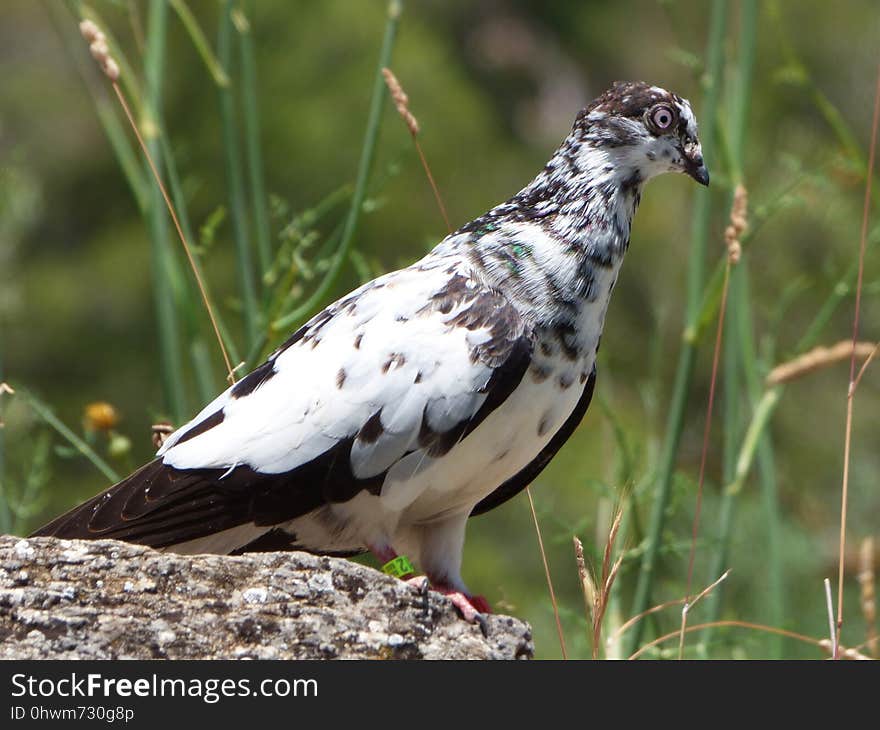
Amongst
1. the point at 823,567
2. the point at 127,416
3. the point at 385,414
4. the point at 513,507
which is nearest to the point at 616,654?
the point at 385,414

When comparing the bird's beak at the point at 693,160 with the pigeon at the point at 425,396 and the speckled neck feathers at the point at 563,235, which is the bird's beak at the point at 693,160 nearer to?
the pigeon at the point at 425,396

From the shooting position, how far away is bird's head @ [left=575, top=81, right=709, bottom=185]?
414 centimetres

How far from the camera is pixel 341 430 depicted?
12.5ft

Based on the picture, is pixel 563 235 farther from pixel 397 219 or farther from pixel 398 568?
pixel 397 219

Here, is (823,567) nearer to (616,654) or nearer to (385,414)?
(616,654)

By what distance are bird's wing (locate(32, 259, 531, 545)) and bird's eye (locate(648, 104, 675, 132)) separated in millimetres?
743

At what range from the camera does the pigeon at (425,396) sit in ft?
12.4

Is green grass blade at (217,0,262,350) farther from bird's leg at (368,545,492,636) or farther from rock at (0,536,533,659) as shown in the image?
rock at (0,536,533,659)

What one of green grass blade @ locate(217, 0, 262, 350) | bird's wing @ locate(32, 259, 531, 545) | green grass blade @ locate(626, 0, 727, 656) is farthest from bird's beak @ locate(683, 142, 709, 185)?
green grass blade @ locate(217, 0, 262, 350)

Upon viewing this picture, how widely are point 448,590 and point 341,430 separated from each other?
625mm

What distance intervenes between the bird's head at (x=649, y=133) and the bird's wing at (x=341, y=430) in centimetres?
64

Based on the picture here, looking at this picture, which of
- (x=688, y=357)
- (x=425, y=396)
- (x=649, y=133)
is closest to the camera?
(x=425, y=396)

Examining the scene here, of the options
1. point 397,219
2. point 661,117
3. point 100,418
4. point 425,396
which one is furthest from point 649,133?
point 397,219

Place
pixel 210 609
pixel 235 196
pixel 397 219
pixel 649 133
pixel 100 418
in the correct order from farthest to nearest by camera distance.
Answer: pixel 397 219, pixel 235 196, pixel 100 418, pixel 649 133, pixel 210 609
